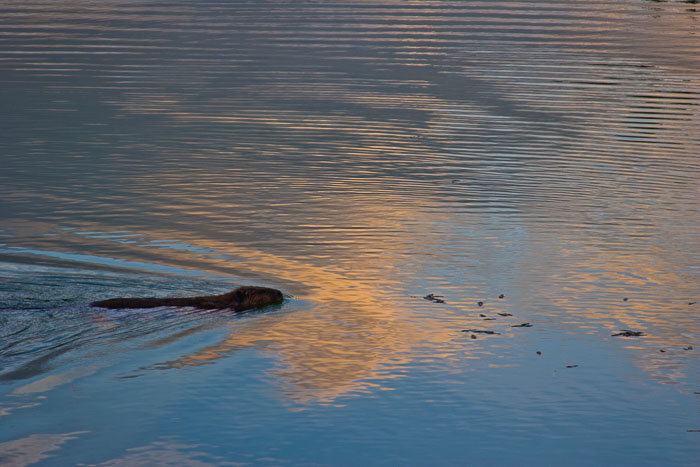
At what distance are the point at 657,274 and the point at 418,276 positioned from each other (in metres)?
2.98

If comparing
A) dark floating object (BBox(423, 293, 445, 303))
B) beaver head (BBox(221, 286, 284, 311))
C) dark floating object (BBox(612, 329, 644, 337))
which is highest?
beaver head (BBox(221, 286, 284, 311))

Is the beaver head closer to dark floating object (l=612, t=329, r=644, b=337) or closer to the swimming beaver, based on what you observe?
the swimming beaver

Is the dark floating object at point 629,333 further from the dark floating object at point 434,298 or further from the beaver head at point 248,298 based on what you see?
the beaver head at point 248,298

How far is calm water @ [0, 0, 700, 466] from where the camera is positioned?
27.0ft

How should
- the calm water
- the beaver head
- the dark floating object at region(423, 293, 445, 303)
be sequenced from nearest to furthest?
the calm water
the beaver head
the dark floating object at region(423, 293, 445, 303)

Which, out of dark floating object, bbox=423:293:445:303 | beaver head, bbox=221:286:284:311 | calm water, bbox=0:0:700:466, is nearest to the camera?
calm water, bbox=0:0:700:466

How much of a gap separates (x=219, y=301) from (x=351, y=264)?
255cm

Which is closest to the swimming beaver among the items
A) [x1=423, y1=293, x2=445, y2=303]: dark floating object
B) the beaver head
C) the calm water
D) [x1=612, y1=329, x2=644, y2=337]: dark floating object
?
the beaver head

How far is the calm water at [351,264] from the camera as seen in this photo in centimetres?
823

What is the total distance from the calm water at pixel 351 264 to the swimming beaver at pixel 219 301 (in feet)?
0.40

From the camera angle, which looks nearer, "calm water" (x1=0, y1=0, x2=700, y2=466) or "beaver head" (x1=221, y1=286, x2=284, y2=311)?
"calm water" (x1=0, y1=0, x2=700, y2=466)

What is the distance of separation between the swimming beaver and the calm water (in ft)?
0.40

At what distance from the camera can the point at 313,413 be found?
8445 mm

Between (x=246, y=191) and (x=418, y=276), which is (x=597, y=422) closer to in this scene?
(x=418, y=276)
